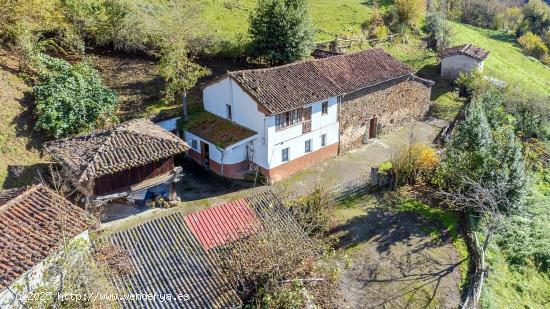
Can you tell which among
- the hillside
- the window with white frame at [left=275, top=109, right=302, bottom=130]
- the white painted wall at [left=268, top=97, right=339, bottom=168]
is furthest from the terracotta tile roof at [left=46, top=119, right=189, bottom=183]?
the window with white frame at [left=275, top=109, right=302, bottom=130]

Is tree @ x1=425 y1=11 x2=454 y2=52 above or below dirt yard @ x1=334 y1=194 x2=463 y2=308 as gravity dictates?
above

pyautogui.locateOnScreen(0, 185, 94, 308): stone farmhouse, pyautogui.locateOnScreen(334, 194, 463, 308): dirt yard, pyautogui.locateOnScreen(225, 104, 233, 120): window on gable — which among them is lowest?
pyautogui.locateOnScreen(334, 194, 463, 308): dirt yard

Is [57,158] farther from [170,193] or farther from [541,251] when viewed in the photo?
[541,251]

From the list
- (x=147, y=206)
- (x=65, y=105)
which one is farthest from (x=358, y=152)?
(x=65, y=105)


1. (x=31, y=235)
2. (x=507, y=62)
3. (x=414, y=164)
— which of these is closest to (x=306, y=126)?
(x=414, y=164)

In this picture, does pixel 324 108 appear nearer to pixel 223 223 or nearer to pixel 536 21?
pixel 223 223

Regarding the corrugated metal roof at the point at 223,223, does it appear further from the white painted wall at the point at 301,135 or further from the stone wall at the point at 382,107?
the stone wall at the point at 382,107

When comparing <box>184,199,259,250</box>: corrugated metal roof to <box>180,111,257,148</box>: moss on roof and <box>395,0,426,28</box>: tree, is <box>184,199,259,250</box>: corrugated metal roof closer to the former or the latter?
<box>180,111,257,148</box>: moss on roof
